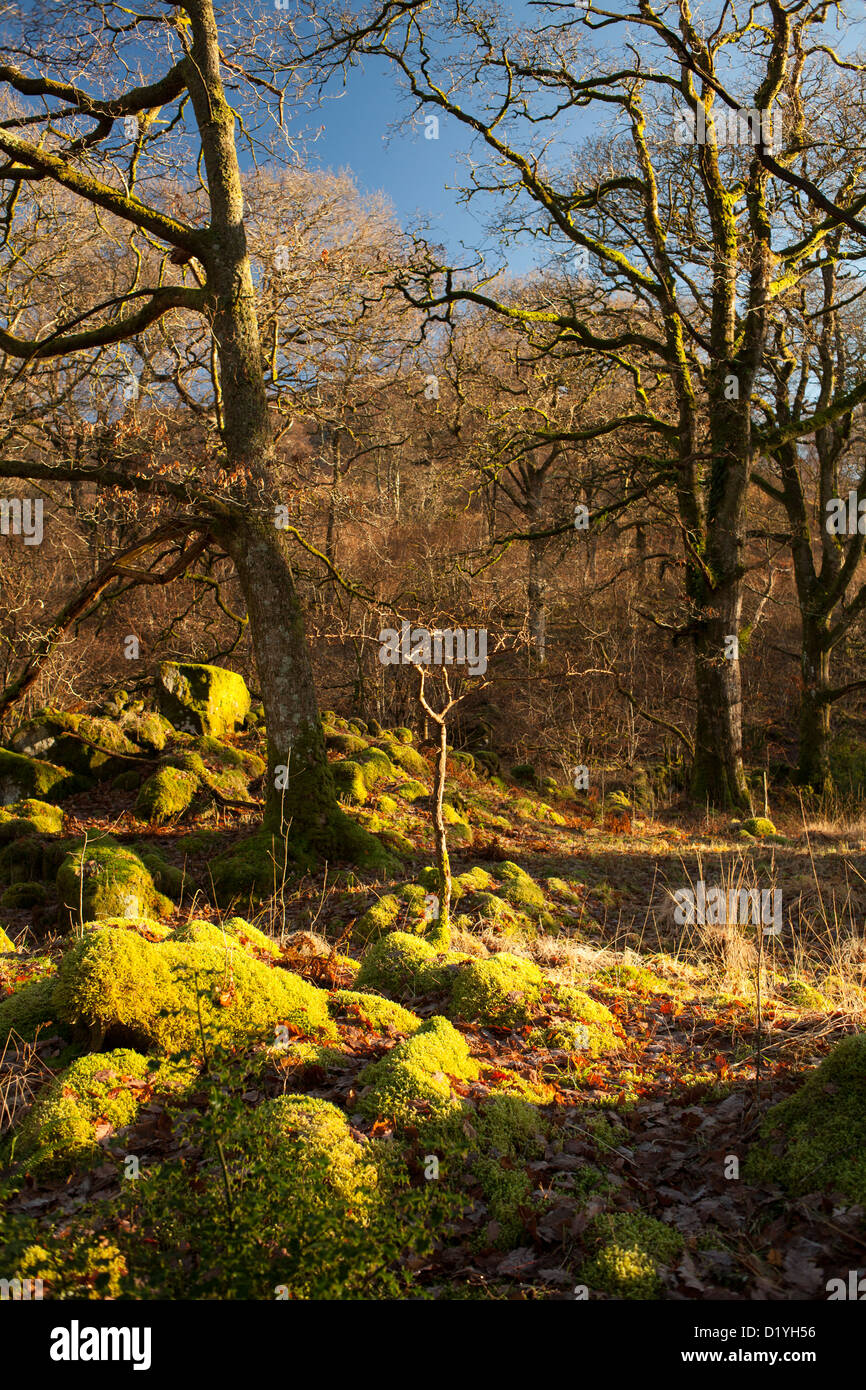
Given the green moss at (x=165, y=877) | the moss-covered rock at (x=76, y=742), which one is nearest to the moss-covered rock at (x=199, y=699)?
the moss-covered rock at (x=76, y=742)

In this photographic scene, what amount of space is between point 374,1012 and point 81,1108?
1.72 m

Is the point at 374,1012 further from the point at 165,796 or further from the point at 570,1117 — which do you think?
the point at 165,796

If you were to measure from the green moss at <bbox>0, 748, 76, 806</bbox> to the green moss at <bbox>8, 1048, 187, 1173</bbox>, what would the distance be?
743 centimetres

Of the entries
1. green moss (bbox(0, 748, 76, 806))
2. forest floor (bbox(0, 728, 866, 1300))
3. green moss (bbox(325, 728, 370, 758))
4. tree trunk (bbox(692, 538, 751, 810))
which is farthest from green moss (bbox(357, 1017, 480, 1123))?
tree trunk (bbox(692, 538, 751, 810))

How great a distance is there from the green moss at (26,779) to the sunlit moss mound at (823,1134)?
9.28 m

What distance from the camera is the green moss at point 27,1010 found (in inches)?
161

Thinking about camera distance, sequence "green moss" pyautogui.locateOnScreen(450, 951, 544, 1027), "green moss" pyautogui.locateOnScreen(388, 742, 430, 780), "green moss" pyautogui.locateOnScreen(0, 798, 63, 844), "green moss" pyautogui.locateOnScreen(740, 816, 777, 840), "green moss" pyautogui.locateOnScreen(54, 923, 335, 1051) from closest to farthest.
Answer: "green moss" pyautogui.locateOnScreen(54, 923, 335, 1051), "green moss" pyautogui.locateOnScreen(450, 951, 544, 1027), "green moss" pyautogui.locateOnScreen(0, 798, 63, 844), "green moss" pyautogui.locateOnScreen(740, 816, 777, 840), "green moss" pyautogui.locateOnScreen(388, 742, 430, 780)

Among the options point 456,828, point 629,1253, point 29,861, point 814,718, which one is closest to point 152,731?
point 29,861

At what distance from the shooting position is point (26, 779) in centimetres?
1038

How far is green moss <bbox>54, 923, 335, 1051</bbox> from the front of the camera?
3871mm

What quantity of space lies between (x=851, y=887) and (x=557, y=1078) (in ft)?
21.8

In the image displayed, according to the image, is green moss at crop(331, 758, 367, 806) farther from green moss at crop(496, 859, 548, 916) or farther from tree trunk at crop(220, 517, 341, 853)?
green moss at crop(496, 859, 548, 916)

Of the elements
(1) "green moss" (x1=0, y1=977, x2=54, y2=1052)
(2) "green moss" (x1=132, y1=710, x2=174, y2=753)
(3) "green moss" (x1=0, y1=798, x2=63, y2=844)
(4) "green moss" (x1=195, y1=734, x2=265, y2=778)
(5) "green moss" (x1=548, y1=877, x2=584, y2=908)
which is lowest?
(5) "green moss" (x1=548, y1=877, x2=584, y2=908)

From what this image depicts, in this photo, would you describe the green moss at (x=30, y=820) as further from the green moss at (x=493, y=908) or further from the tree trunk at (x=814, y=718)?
the tree trunk at (x=814, y=718)
